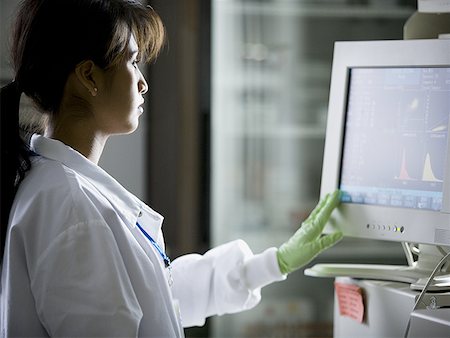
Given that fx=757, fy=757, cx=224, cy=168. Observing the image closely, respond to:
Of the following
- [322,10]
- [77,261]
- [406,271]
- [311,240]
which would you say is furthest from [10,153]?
[322,10]

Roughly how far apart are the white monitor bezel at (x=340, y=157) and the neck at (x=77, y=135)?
1.71 feet

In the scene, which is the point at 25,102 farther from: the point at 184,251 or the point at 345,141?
the point at 184,251

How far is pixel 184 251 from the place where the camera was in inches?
109

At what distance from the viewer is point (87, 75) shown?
1292mm

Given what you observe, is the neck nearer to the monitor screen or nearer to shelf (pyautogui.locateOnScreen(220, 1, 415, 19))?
the monitor screen

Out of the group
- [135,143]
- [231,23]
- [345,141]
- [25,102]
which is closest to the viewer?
[25,102]

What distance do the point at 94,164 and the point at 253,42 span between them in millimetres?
1736

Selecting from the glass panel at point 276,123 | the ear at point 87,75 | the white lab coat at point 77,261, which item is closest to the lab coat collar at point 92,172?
the white lab coat at point 77,261

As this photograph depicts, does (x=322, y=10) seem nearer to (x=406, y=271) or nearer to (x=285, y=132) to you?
(x=285, y=132)

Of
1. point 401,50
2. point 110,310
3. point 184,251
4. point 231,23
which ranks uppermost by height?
point 231,23

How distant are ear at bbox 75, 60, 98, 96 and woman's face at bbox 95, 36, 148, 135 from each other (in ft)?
0.07

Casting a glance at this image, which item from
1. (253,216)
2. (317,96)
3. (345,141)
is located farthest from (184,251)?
(345,141)

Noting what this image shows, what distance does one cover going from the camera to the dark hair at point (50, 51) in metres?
1.26

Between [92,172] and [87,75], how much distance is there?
166 millimetres
